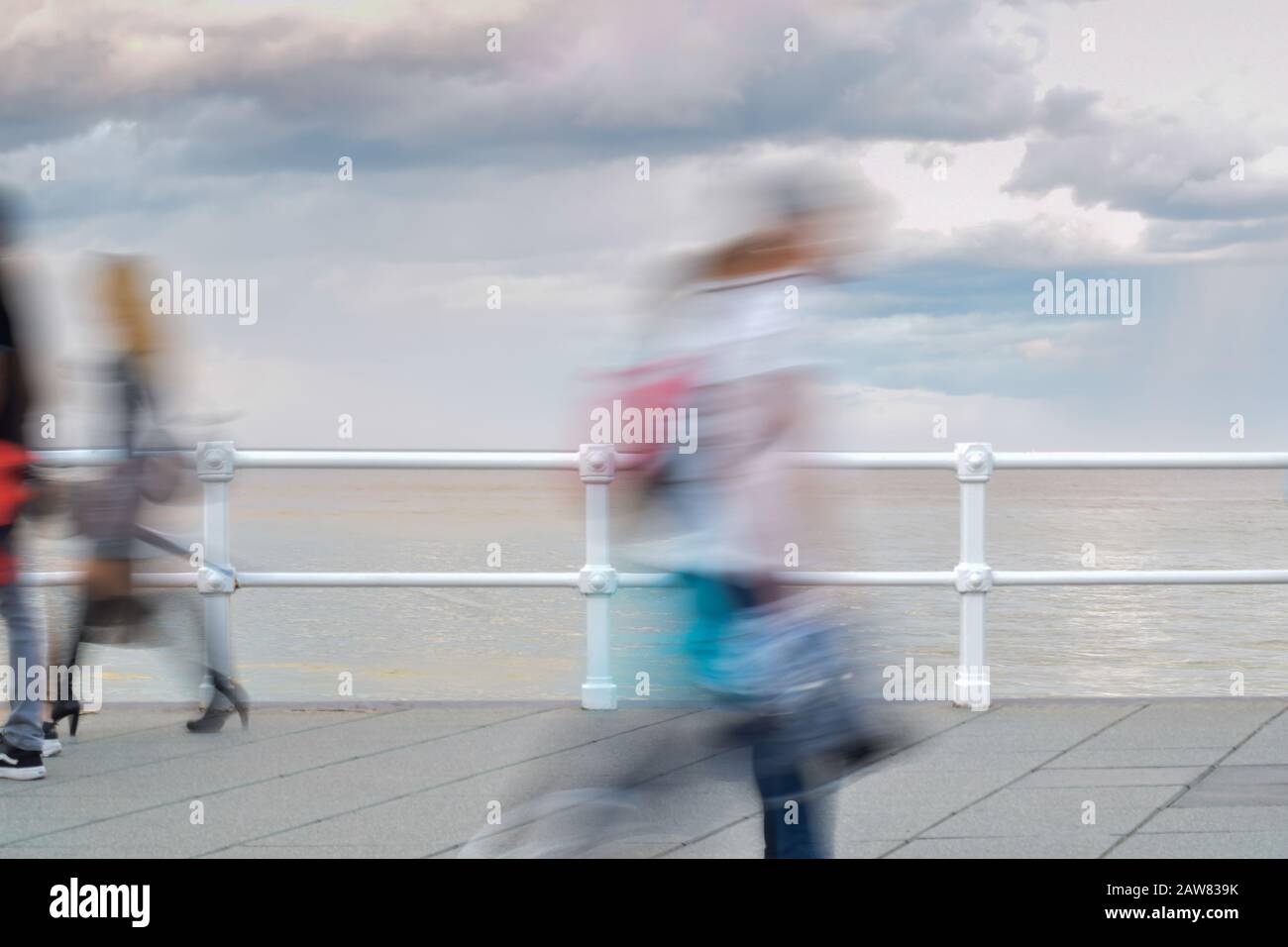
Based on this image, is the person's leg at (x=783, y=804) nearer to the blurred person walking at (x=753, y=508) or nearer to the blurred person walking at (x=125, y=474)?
the blurred person walking at (x=753, y=508)

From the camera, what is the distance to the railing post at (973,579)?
24.1ft

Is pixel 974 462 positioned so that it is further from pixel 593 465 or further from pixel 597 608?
pixel 597 608

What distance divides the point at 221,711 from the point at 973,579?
3.32 meters

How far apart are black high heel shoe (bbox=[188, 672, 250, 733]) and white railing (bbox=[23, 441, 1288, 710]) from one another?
13.9 inches

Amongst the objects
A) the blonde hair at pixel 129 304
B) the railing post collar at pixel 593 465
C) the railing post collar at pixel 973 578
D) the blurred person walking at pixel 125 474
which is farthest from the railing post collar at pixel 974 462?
the blonde hair at pixel 129 304

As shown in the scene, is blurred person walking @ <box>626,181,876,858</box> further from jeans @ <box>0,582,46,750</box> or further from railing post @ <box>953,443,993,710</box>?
railing post @ <box>953,443,993,710</box>

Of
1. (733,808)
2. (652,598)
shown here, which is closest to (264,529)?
(652,598)

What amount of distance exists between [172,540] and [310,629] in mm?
5026

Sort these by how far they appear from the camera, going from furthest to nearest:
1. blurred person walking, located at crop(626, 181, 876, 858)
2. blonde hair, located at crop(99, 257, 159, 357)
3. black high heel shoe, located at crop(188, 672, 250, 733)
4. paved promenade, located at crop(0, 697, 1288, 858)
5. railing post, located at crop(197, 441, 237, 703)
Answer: railing post, located at crop(197, 441, 237, 703) < black high heel shoe, located at crop(188, 672, 250, 733) < blonde hair, located at crop(99, 257, 159, 357) < paved promenade, located at crop(0, 697, 1288, 858) < blurred person walking, located at crop(626, 181, 876, 858)

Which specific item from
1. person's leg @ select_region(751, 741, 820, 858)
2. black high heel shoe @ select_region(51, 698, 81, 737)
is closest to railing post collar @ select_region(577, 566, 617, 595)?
black high heel shoe @ select_region(51, 698, 81, 737)

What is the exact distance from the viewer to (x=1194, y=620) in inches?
501

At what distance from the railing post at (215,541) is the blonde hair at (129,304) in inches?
46.6

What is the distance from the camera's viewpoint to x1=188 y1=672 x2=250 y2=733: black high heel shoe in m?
6.73
